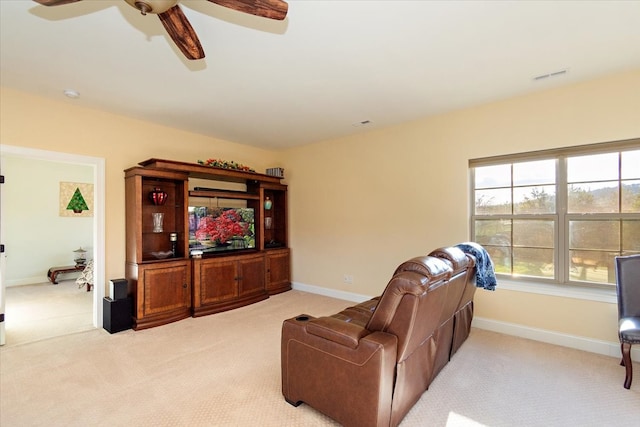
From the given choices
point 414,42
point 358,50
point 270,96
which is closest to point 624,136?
point 414,42

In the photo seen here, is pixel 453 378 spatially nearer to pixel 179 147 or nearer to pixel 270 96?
pixel 270 96

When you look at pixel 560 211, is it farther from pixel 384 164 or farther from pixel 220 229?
pixel 220 229

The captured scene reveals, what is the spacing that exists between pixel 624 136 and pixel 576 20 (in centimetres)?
145

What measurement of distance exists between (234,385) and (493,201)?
338 centimetres

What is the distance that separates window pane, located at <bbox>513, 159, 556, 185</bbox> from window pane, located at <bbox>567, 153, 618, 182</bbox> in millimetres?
141

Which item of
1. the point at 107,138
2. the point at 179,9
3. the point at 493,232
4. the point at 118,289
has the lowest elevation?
the point at 118,289

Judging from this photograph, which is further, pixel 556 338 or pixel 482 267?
pixel 556 338

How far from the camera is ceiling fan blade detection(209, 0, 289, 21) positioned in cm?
144

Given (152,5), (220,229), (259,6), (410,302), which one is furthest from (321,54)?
(220,229)

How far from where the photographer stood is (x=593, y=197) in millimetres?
2965

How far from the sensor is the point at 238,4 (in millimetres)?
1452

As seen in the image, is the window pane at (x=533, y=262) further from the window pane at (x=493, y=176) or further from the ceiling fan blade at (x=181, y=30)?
the ceiling fan blade at (x=181, y=30)

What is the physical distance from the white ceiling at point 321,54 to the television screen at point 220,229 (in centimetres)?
144

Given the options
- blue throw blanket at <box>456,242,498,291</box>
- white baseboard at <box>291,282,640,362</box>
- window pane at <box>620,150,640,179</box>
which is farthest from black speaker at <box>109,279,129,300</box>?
window pane at <box>620,150,640,179</box>
